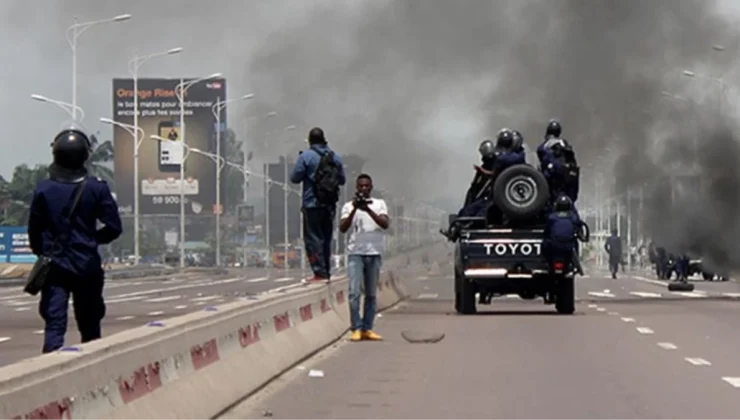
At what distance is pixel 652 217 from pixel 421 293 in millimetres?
7744

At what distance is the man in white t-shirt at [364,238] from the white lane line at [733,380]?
200 inches

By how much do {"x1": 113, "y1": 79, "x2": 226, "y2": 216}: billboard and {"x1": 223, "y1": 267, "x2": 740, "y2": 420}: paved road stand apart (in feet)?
262

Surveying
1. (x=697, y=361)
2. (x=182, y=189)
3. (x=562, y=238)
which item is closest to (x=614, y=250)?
(x=182, y=189)

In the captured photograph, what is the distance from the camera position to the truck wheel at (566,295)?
25234mm

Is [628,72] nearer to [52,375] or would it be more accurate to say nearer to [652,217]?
[652,217]

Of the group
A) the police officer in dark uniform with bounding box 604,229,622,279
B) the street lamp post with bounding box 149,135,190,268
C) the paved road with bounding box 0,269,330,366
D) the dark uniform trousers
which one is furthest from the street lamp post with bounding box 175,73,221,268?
the dark uniform trousers

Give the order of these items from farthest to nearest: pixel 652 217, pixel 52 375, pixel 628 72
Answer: pixel 652 217, pixel 628 72, pixel 52 375

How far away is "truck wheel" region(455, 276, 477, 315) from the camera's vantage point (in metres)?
25.2

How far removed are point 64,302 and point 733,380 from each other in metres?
6.15

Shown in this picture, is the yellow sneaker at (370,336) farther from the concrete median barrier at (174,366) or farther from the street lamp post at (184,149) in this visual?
the street lamp post at (184,149)

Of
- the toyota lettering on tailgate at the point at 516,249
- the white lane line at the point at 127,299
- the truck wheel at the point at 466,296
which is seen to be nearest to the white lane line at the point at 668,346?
the toyota lettering on tailgate at the point at 516,249

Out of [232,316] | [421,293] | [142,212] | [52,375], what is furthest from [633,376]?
[142,212]

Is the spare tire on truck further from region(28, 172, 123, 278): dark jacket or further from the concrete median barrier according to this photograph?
region(28, 172, 123, 278): dark jacket

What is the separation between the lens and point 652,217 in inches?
1746
